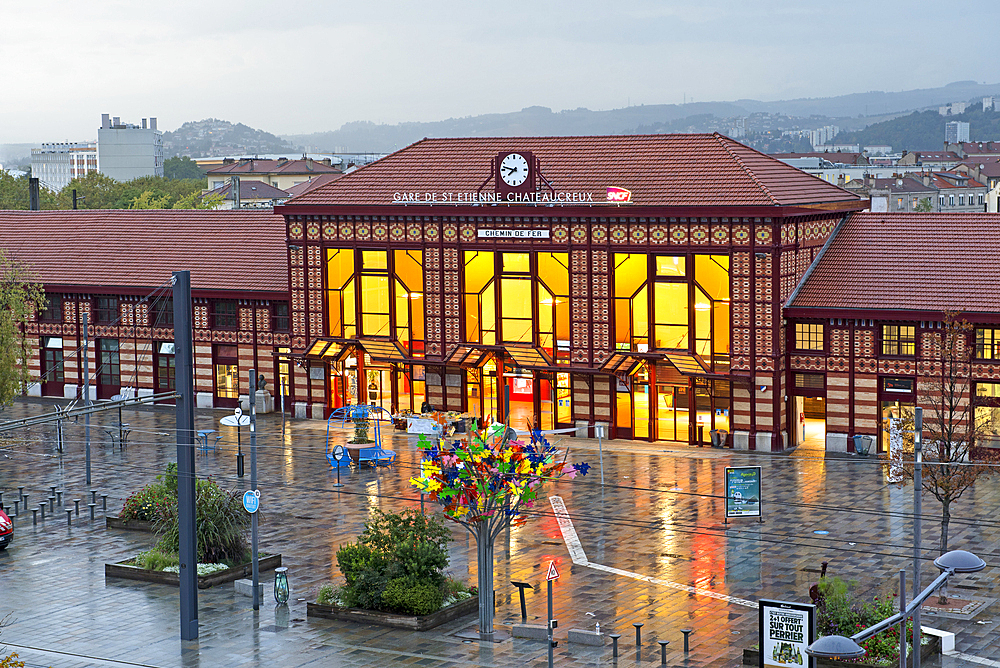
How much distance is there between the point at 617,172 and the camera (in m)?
56.9

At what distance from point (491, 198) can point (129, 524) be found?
70.6 feet

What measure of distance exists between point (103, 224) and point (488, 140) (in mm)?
23782

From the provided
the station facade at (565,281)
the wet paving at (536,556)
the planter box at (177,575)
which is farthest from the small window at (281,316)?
the planter box at (177,575)

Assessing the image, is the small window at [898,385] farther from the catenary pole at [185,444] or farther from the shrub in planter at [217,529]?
the catenary pole at [185,444]

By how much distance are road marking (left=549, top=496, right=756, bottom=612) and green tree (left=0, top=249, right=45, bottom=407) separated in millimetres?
22913

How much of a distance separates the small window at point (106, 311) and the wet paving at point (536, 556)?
12.7 meters

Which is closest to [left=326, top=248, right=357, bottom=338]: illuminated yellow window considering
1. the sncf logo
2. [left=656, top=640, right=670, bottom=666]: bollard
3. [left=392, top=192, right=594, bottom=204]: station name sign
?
[left=392, top=192, right=594, bottom=204]: station name sign

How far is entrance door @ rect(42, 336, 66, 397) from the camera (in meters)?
70.1

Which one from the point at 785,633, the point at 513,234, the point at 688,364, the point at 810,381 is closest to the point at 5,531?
the point at 785,633

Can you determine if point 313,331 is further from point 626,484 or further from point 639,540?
point 639,540

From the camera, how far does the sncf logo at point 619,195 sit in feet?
180

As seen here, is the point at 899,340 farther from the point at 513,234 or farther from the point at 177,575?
the point at 177,575

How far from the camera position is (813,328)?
177 feet

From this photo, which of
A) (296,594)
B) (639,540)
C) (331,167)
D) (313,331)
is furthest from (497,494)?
(331,167)
